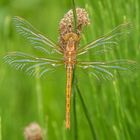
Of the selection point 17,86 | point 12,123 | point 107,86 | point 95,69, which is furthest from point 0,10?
point 95,69

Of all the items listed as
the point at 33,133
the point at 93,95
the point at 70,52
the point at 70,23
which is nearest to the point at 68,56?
the point at 70,52

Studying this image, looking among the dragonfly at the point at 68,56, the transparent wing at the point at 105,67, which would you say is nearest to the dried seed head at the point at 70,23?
the dragonfly at the point at 68,56

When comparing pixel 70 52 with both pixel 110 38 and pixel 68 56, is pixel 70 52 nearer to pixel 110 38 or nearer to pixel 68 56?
pixel 68 56

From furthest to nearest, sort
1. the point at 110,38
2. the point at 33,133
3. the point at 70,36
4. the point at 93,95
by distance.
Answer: the point at 93,95 < the point at 33,133 < the point at 110,38 < the point at 70,36

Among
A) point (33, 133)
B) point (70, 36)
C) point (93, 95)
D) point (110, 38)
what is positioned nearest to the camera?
point (70, 36)

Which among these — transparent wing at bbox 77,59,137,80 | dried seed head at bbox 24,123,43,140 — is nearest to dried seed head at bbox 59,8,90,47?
transparent wing at bbox 77,59,137,80

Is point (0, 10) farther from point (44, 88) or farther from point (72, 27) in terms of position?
point (72, 27)

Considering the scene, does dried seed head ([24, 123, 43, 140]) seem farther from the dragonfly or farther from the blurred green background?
the dragonfly

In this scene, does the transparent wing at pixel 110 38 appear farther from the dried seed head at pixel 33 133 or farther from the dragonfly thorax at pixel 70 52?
the dried seed head at pixel 33 133
